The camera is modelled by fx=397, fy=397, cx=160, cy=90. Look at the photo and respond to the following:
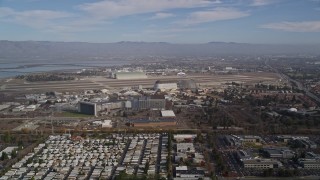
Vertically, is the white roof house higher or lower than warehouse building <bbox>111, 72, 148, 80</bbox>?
lower

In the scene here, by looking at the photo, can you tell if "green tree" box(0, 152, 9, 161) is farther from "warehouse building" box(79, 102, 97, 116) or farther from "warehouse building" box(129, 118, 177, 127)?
"warehouse building" box(79, 102, 97, 116)

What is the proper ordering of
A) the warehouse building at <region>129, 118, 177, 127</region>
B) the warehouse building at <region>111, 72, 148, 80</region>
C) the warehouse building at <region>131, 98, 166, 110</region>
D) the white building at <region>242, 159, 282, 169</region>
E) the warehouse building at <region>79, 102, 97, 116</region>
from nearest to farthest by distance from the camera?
the white building at <region>242, 159, 282, 169</region> < the warehouse building at <region>129, 118, 177, 127</region> < the warehouse building at <region>79, 102, 97, 116</region> < the warehouse building at <region>131, 98, 166, 110</region> < the warehouse building at <region>111, 72, 148, 80</region>

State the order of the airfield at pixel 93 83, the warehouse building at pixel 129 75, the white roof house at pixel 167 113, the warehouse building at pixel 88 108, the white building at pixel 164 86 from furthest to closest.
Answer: the warehouse building at pixel 129 75 < the airfield at pixel 93 83 < the white building at pixel 164 86 < the warehouse building at pixel 88 108 < the white roof house at pixel 167 113

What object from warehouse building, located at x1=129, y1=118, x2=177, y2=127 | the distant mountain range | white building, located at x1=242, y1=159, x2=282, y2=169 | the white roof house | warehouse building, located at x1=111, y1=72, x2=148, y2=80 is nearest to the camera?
white building, located at x1=242, y1=159, x2=282, y2=169

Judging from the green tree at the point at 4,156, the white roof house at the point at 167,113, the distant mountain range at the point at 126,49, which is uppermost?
the distant mountain range at the point at 126,49

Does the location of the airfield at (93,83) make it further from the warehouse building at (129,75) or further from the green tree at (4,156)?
the green tree at (4,156)

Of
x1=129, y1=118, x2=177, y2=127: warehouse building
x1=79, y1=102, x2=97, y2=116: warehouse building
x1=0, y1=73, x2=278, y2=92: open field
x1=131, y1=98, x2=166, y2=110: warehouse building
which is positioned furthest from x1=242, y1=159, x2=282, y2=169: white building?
x1=0, y1=73, x2=278, y2=92: open field

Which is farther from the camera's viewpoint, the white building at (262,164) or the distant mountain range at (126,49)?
the distant mountain range at (126,49)

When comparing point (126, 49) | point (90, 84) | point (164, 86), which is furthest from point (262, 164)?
point (126, 49)

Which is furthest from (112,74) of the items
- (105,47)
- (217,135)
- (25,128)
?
(105,47)

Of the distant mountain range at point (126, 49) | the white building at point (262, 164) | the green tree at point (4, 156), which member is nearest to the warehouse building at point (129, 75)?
the green tree at point (4, 156)

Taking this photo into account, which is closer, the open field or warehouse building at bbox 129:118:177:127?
warehouse building at bbox 129:118:177:127

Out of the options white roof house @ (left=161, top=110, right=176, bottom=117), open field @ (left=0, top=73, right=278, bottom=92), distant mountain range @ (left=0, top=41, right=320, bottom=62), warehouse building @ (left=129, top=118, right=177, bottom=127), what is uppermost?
distant mountain range @ (left=0, top=41, right=320, bottom=62)
